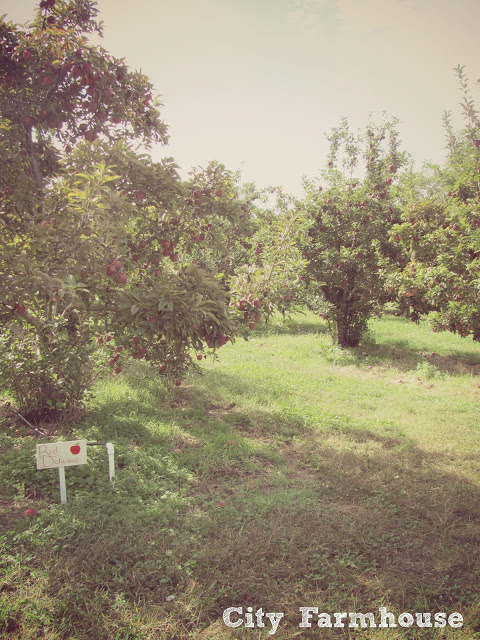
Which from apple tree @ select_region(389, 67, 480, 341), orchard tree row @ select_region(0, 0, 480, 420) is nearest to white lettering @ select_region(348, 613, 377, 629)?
orchard tree row @ select_region(0, 0, 480, 420)

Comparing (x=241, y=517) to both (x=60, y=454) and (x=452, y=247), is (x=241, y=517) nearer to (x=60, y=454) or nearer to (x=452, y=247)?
(x=60, y=454)

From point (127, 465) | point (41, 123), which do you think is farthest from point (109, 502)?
point (41, 123)

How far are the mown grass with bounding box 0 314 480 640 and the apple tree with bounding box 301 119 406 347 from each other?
156 inches

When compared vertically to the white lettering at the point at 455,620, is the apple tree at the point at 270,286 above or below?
above

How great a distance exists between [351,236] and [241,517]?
8.00 m

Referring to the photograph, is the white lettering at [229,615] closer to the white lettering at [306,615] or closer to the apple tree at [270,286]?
the white lettering at [306,615]

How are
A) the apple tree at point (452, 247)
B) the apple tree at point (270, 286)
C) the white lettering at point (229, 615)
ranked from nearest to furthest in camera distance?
the white lettering at point (229, 615), the apple tree at point (270, 286), the apple tree at point (452, 247)

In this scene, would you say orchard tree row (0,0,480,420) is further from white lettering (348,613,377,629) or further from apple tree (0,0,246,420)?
white lettering (348,613,377,629)

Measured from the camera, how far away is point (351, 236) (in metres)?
10.3

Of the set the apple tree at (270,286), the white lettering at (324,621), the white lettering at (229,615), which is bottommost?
the white lettering at (324,621)

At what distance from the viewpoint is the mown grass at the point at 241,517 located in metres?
2.68

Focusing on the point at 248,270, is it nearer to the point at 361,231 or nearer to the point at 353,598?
the point at 353,598

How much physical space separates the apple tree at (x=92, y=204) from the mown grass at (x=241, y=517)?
128cm

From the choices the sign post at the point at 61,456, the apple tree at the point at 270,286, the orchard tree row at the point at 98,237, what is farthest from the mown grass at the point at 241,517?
the apple tree at the point at 270,286
